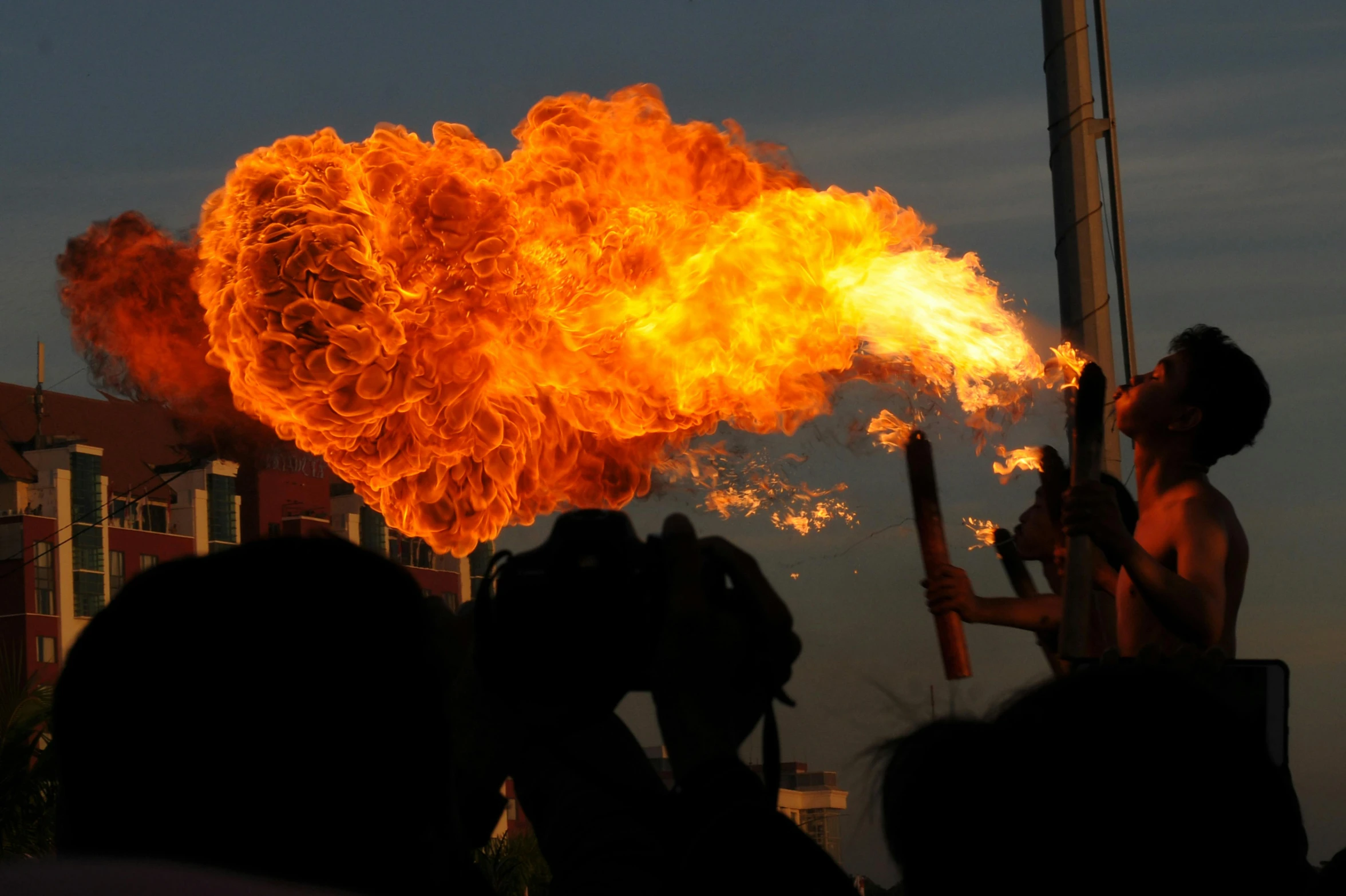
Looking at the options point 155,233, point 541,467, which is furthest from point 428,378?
point 155,233

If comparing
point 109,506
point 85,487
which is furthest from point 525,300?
point 109,506

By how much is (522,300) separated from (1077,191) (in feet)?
11.0

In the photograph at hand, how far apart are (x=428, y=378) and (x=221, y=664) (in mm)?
6706

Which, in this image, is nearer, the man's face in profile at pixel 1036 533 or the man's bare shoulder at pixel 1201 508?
the man's bare shoulder at pixel 1201 508

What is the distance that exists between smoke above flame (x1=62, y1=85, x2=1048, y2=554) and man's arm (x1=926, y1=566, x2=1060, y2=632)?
1.94 meters

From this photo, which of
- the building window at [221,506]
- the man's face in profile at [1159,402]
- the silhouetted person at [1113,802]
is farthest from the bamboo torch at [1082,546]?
the building window at [221,506]

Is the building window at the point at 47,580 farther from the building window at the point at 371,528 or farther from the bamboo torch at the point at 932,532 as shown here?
the bamboo torch at the point at 932,532

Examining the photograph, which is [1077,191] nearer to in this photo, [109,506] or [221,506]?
[109,506]

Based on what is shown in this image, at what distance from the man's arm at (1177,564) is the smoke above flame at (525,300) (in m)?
2.96

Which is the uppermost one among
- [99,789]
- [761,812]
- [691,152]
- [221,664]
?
[691,152]

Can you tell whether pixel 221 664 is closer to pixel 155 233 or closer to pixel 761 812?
pixel 761 812

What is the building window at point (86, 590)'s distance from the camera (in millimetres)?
59656

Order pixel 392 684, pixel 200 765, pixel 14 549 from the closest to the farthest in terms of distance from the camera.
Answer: pixel 200 765 → pixel 392 684 → pixel 14 549

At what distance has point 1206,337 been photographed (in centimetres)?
511
